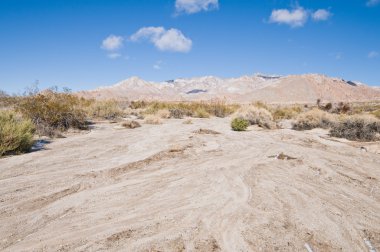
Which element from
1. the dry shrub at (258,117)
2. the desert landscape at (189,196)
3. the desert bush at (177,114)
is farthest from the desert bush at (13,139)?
the desert bush at (177,114)

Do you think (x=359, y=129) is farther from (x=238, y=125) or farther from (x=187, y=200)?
(x=187, y=200)

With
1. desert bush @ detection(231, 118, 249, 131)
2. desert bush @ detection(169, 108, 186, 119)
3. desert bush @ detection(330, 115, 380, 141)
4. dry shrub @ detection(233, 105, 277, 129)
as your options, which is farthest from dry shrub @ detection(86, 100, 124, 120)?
desert bush @ detection(330, 115, 380, 141)

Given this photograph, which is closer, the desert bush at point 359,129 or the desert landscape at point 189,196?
the desert landscape at point 189,196

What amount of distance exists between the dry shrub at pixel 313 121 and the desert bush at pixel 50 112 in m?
14.3

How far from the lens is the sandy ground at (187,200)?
6719 millimetres

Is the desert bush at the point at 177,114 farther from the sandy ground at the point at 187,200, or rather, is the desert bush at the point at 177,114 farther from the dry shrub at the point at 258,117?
the sandy ground at the point at 187,200

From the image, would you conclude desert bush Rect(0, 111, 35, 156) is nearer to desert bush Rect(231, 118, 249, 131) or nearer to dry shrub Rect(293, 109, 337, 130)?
desert bush Rect(231, 118, 249, 131)

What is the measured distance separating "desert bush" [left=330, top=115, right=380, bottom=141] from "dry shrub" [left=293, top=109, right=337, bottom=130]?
11.0 ft

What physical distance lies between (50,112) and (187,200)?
16117 mm

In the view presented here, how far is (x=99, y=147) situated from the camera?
1662 centimetres

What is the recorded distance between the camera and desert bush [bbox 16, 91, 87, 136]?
2146cm

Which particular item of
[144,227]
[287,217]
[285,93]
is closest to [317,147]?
[287,217]

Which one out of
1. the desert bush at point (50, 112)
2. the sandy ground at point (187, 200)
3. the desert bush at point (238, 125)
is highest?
the desert bush at point (50, 112)

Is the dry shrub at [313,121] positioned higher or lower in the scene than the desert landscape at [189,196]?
higher
